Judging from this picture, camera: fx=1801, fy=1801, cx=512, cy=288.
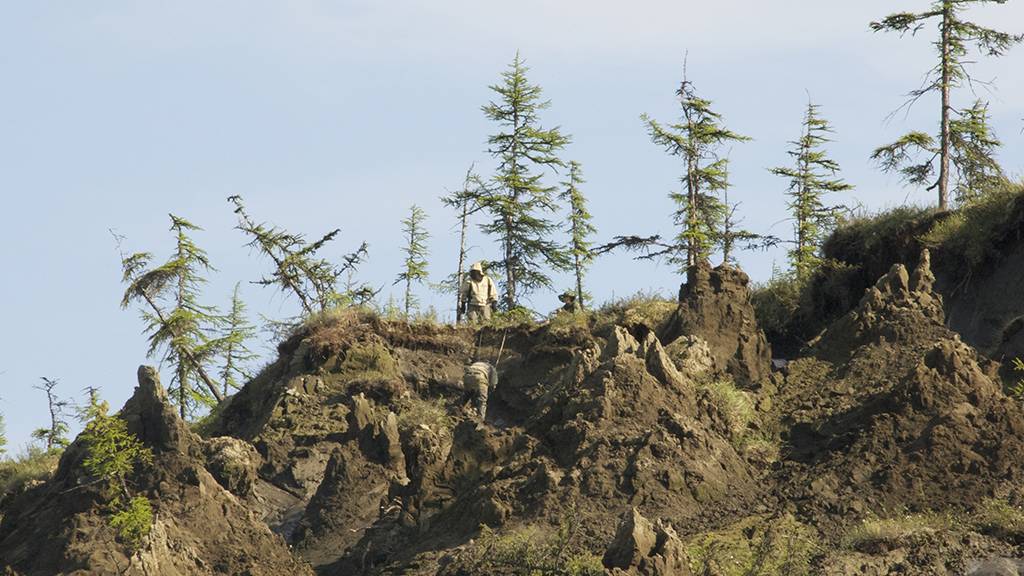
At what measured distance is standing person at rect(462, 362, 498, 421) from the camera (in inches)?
1437

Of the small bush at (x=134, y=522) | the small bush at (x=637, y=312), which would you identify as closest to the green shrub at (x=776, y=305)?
the small bush at (x=637, y=312)

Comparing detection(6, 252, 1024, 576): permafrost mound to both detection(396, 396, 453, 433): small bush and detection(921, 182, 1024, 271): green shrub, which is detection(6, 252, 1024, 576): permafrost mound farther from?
detection(921, 182, 1024, 271): green shrub

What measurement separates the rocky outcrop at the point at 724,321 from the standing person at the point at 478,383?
386cm

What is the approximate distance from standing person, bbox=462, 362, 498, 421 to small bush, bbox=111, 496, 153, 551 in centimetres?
1076

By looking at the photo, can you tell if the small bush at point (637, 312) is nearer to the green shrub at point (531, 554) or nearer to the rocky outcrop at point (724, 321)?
the rocky outcrop at point (724, 321)

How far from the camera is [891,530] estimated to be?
24.8 meters

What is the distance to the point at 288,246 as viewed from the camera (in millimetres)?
50844

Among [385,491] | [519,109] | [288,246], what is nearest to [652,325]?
[385,491]

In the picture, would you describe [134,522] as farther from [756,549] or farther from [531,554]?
[756,549]

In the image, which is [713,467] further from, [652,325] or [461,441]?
[652,325]

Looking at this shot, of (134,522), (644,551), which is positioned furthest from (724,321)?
(134,522)

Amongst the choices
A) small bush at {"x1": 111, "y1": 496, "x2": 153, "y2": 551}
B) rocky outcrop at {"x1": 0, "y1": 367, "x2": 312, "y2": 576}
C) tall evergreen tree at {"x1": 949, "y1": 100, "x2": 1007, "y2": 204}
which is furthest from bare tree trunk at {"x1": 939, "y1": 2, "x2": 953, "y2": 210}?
small bush at {"x1": 111, "y1": 496, "x2": 153, "y2": 551}

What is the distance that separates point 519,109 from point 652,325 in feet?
68.2

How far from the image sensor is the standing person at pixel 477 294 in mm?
43188
